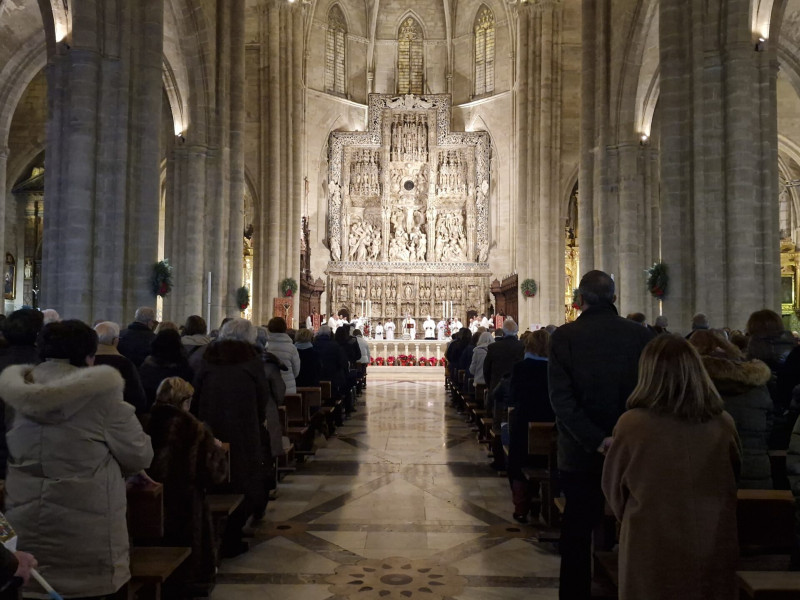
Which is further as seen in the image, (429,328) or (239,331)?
(429,328)

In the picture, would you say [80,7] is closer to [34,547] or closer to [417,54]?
[34,547]

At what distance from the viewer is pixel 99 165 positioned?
12.0 metres

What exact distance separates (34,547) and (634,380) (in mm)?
2891

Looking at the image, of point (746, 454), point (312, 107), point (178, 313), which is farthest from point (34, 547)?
point (312, 107)

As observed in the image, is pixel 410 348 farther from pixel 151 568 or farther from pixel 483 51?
pixel 151 568

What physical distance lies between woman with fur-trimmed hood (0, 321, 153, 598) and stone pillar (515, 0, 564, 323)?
74.1 feet

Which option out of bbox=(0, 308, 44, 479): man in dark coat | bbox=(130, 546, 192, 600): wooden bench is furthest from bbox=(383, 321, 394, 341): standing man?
bbox=(130, 546, 192, 600): wooden bench

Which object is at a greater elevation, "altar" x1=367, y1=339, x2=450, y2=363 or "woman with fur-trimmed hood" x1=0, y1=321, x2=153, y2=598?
"woman with fur-trimmed hood" x1=0, y1=321, x2=153, y2=598

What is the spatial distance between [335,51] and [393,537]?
102ft

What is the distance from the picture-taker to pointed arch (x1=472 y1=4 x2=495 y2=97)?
33.1 metres

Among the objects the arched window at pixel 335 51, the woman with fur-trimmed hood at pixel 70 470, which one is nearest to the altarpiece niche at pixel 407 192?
the arched window at pixel 335 51

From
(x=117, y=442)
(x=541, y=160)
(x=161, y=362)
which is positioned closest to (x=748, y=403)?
(x=117, y=442)

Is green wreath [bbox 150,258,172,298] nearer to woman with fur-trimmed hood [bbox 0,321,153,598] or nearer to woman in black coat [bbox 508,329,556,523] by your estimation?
woman in black coat [bbox 508,329,556,523]

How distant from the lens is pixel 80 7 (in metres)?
11.8
